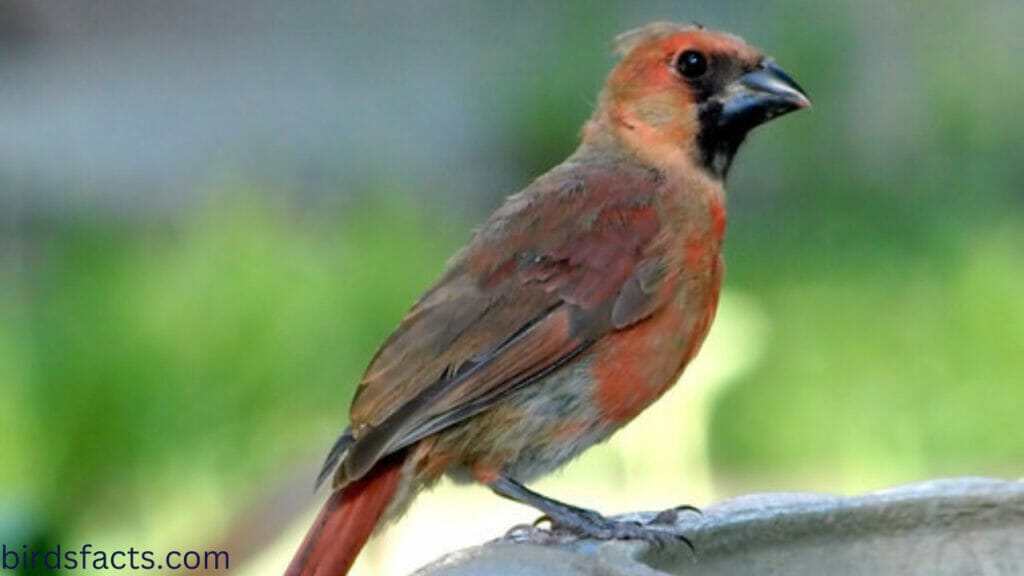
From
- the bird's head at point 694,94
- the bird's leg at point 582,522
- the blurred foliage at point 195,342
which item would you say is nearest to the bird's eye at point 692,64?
the bird's head at point 694,94

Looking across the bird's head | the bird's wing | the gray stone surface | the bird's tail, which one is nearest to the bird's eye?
the bird's head

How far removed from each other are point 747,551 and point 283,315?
286 centimetres

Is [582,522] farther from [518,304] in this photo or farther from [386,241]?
[386,241]

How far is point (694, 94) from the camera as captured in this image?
3.53 metres

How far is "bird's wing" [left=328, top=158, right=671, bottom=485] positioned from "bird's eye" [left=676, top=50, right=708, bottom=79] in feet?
0.54

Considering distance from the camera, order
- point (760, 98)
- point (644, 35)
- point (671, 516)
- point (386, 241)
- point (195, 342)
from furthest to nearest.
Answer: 1. point (386, 241)
2. point (195, 342)
3. point (644, 35)
4. point (760, 98)
5. point (671, 516)

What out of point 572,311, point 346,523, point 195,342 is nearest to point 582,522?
point 346,523

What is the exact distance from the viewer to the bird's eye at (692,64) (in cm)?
351

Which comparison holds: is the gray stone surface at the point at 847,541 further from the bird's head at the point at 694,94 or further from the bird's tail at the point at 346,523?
the bird's head at the point at 694,94

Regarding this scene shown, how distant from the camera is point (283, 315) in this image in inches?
210

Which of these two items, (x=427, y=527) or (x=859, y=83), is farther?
(x=859, y=83)

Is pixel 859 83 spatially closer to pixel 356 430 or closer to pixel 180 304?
pixel 180 304

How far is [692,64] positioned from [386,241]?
2.35m

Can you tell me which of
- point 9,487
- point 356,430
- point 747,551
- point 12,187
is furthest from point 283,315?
point 747,551
